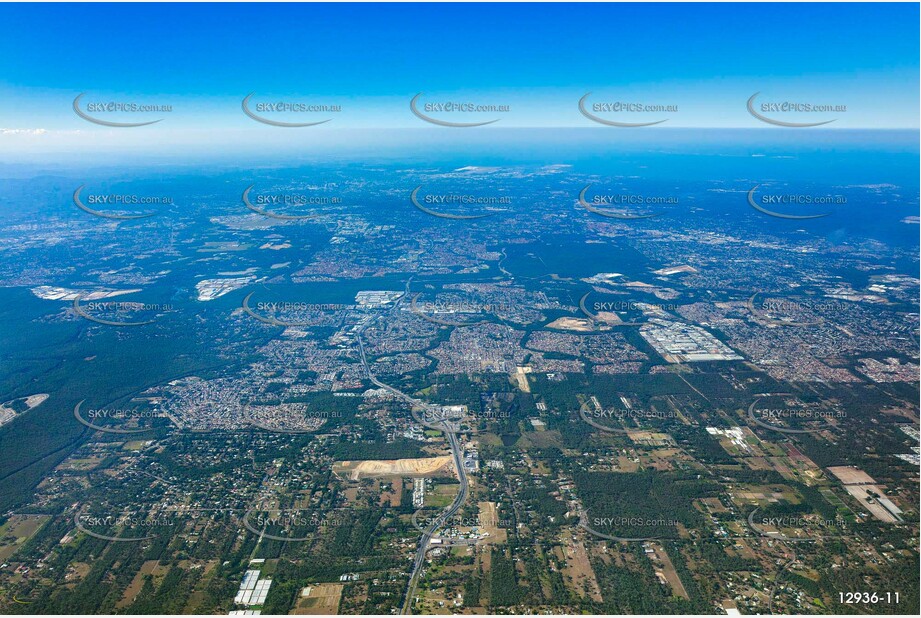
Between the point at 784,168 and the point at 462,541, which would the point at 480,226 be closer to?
the point at 462,541

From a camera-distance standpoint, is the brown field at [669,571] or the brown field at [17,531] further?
the brown field at [17,531]

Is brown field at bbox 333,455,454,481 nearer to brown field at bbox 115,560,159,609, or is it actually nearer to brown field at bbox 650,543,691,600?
brown field at bbox 115,560,159,609

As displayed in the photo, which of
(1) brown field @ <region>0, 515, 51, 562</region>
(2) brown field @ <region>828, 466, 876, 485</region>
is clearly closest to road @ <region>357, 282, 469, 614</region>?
(1) brown field @ <region>0, 515, 51, 562</region>

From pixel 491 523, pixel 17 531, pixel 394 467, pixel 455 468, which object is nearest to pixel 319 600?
pixel 491 523

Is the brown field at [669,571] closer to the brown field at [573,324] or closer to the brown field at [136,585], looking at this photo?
the brown field at [136,585]

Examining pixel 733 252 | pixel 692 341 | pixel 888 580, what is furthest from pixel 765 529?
pixel 733 252

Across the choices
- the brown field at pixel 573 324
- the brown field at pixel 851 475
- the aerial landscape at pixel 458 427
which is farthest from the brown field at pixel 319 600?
the brown field at pixel 573 324

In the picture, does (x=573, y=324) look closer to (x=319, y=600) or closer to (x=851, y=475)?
(x=851, y=475)
